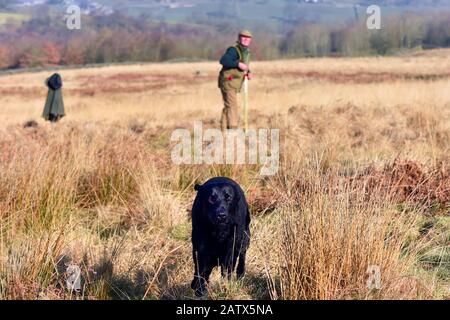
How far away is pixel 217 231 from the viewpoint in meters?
3.83

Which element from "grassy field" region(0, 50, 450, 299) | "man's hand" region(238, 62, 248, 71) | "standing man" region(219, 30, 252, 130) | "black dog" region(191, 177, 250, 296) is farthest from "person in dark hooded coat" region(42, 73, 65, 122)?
"black dog" region(191, 177, 250, 296)

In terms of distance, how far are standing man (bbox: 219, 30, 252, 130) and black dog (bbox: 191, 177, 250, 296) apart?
7456 mm

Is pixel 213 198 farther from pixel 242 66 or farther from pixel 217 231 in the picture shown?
pixel 242 66

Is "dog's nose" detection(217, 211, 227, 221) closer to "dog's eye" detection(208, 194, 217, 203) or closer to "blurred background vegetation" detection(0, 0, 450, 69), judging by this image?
"dog's eye" detection(208, 194, 217, 203)

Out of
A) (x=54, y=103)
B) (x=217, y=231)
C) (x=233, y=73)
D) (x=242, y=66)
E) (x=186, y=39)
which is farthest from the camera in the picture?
(x=186, y=39)

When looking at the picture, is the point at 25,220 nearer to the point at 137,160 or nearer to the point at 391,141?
the point at 137,160

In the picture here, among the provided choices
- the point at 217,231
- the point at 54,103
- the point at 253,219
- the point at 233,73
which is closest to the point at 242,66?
the point at 233,73

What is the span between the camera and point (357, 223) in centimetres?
367

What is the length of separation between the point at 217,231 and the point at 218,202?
19 cm

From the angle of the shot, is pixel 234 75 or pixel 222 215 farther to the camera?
pixel 234 75

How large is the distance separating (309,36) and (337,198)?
8767 cm

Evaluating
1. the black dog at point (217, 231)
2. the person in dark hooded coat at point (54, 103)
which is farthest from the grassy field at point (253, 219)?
the person in dark hooded coat at point (54, 103)

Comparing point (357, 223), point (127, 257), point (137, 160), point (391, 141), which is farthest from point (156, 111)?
point (357, 223)
